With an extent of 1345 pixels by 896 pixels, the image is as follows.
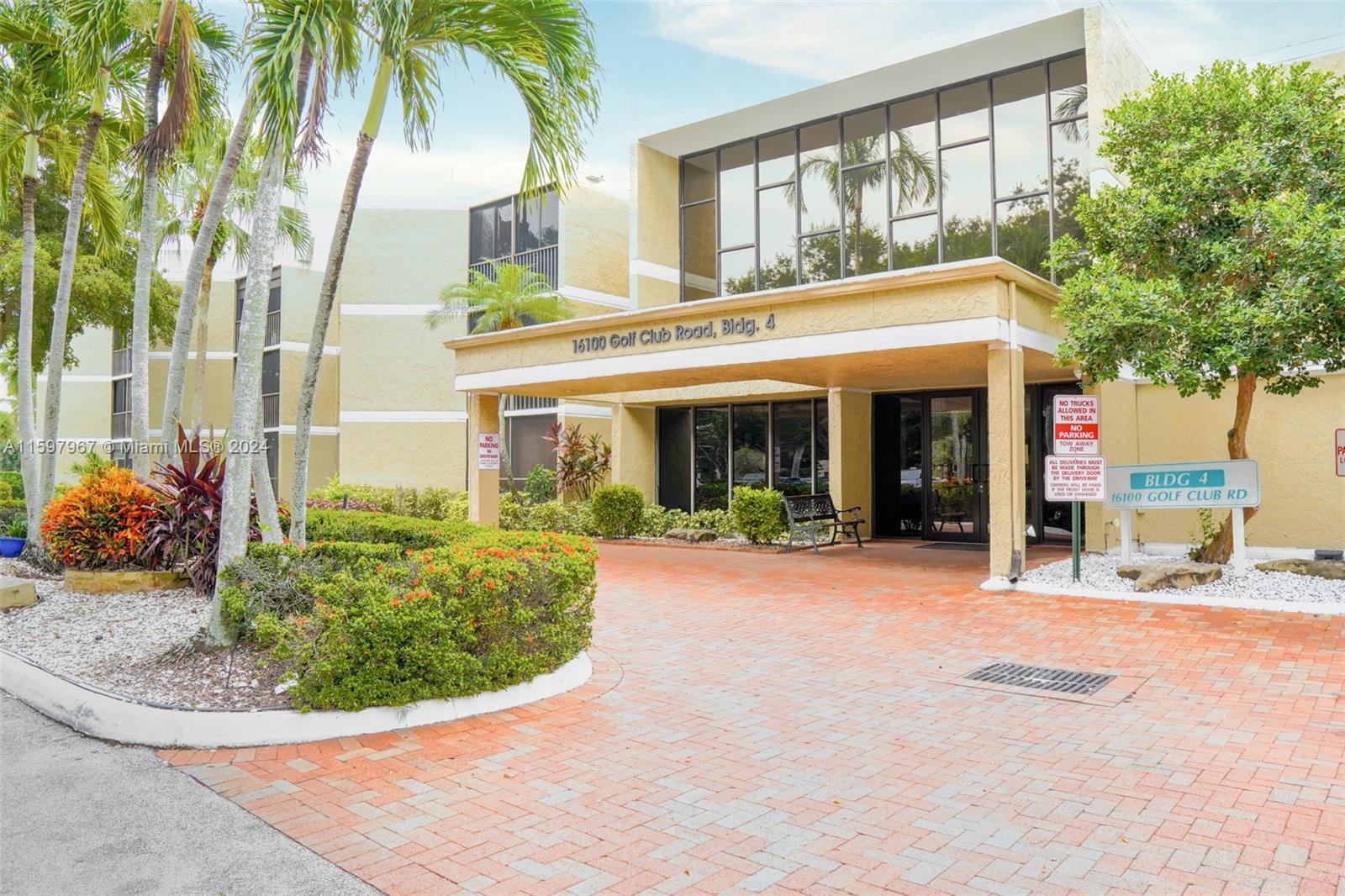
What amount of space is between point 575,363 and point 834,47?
7.34 metres

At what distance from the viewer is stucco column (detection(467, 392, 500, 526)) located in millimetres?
15695

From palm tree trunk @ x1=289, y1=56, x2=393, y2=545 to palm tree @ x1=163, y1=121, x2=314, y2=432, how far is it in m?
0.88

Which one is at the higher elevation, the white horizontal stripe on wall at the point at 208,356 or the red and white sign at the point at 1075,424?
the white horizontal stripe on wall at the point at 208,356

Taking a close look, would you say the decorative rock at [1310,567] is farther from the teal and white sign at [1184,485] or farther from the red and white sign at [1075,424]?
the red and white sign at [1075,424]

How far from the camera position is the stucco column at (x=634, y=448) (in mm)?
18844

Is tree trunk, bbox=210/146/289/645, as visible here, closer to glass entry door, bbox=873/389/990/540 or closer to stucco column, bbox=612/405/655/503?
stucco column, bbox=612/405/655/503

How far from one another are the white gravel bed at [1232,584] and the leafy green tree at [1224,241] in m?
0.87

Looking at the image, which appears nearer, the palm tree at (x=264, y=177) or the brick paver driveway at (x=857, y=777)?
the brick paver driveway at (x=857, y=777)

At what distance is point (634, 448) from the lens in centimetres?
1908

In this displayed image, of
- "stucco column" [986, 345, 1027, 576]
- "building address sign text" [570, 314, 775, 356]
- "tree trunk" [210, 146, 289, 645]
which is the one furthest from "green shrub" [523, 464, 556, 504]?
"tree trunk" [210, 146, 289, 645]

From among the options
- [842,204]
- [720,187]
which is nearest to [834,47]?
[842,204]

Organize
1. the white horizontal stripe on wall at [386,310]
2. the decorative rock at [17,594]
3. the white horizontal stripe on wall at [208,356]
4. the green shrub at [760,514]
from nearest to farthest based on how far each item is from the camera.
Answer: the decorative rock at [17,594] < the green shrub at [760,514] < the white horizontal stripe on wall at [386,310] < the white horizontal stripe on wall at [208,356]

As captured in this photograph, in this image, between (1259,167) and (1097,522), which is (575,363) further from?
(1259,167)

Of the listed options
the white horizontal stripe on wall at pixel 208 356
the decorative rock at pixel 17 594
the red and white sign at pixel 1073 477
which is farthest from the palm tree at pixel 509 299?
the white horizontal stripe on wall at pixel 208 356
